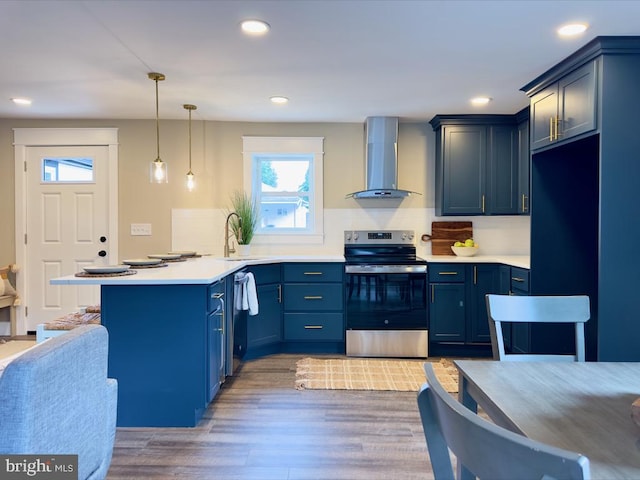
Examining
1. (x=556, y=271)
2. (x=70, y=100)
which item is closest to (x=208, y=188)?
(x=70, y=100)

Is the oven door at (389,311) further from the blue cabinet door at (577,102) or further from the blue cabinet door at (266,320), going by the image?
the blue cabinet door at (577,102)

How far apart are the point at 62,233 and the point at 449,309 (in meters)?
4.07

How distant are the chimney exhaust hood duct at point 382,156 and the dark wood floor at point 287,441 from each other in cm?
207

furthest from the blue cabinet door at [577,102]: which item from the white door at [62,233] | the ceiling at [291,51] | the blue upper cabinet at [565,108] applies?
the white door at [62,233]

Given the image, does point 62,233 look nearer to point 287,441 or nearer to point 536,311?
point 287,441

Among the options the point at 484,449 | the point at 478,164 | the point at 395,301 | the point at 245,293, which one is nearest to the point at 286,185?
the point at 245,293

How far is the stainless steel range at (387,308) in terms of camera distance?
392cm

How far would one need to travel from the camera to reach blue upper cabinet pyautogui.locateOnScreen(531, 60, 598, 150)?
258 centimetres

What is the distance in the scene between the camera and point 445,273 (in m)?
3.97

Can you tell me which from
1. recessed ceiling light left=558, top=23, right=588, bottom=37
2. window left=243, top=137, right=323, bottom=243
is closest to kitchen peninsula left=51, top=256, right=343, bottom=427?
window left=243, top=137, right=323, bottom=243

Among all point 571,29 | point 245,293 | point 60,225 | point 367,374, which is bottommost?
point 367,374

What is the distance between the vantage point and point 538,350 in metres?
3.29

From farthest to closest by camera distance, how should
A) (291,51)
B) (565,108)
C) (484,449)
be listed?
(565,108) → (291,51) → (484,449)

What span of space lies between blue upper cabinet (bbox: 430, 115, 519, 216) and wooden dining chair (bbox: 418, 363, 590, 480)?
372 centimetres
